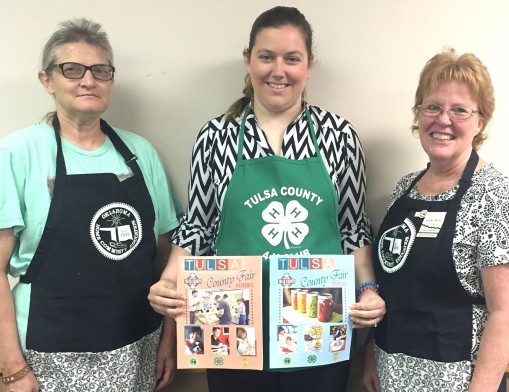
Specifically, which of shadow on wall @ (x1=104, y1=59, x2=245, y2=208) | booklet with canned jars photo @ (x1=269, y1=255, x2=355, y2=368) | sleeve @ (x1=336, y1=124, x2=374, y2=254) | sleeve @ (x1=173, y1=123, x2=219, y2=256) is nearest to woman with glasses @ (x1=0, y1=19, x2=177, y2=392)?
sleeve @ (x1=173, y1=123, x2=219, y2=256)

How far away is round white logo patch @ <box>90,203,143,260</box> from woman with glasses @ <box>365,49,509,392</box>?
0.77 m

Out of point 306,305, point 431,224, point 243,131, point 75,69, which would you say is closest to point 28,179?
point 75,69

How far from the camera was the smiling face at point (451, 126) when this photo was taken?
1169 millimetres

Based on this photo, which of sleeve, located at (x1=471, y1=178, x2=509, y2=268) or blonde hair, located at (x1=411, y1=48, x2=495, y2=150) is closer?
sleeve, located at (x1=471, y1=178, x2=509, y2=268)

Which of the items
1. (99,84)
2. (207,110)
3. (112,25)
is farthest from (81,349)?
(112,25)

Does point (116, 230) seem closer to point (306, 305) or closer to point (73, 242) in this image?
point (73, 242)

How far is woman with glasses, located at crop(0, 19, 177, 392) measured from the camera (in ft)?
4.19

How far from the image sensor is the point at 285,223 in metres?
1.28

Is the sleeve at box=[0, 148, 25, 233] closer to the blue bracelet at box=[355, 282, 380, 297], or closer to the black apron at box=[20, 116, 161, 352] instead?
the black apron at box=[20, 116, 161, 352]

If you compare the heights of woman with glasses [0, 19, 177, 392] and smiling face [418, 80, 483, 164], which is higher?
smiling face [418, 80, 483, 164]

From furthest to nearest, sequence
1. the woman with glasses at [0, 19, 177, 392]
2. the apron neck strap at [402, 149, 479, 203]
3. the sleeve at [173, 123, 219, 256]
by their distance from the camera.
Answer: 1. the sleeve at [173, 123, 219, 256]
2. the woman with glasses at [0, 19, 177, 392]
3. the apron neck strap at [402, 149, 479, 203]

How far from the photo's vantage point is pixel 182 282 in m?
1.20

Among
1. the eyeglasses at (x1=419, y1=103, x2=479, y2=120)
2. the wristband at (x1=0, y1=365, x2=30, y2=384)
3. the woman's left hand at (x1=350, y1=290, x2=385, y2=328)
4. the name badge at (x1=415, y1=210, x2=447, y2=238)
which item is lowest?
the wristband at (x1=0, y1=365, x2=30, y2=384)

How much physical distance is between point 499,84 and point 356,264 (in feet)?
2.74
